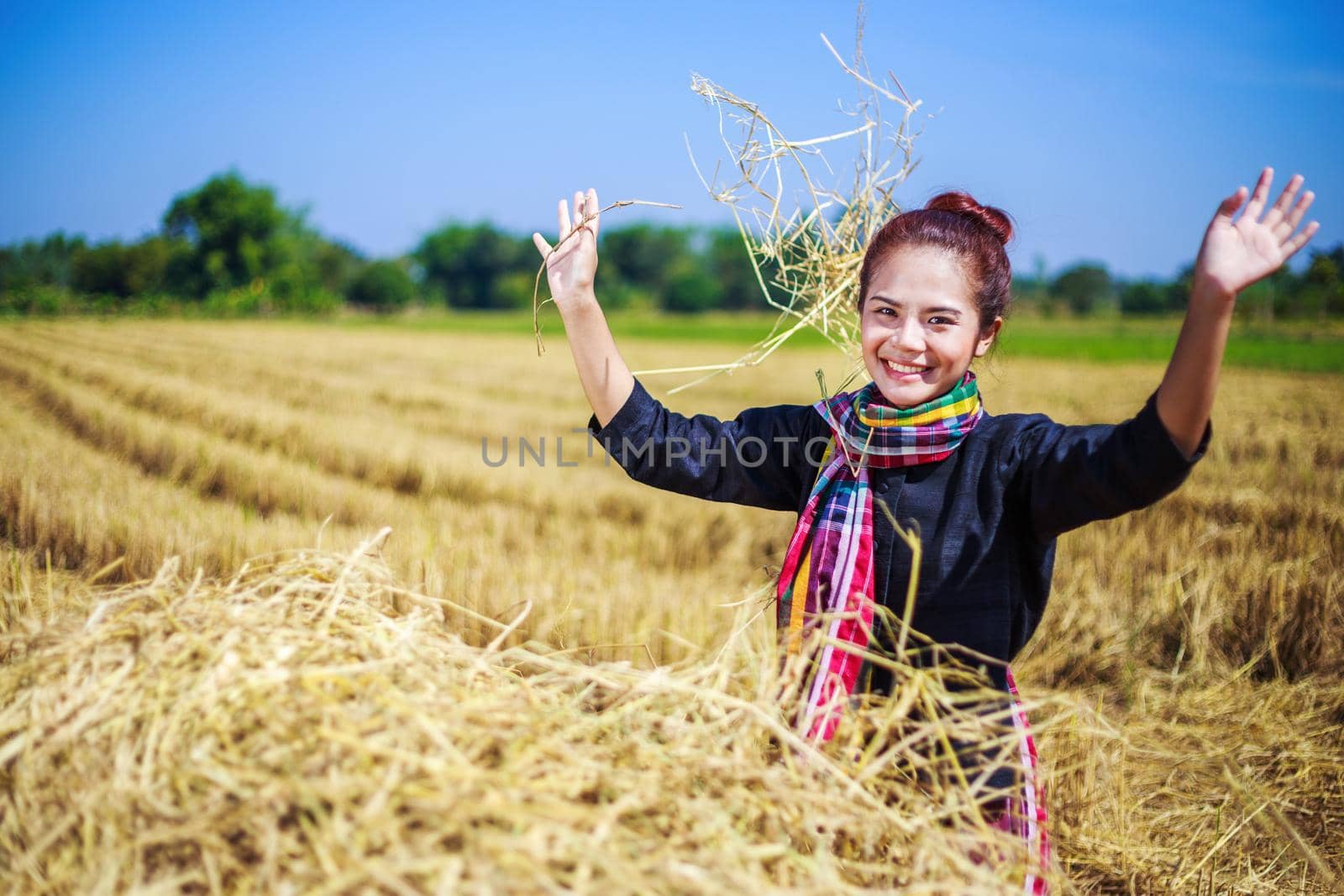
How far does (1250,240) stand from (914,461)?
800 millimetres

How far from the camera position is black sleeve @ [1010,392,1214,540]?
1574 millimetres

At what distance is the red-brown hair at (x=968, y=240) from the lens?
80.3 inches

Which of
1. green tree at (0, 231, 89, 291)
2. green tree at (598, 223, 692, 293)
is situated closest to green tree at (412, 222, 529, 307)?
green tree at (598, 223, 692, 293)

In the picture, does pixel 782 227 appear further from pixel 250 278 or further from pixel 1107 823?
pixel 250 278

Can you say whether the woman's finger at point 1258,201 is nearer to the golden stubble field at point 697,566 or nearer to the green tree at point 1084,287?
the golden stubble field at point 697,566

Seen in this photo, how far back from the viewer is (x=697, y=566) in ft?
17.6

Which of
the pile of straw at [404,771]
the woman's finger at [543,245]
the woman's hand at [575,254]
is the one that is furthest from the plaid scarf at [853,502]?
the woman's finger at [543,245]

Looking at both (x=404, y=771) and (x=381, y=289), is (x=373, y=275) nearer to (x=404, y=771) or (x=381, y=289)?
(x=381, y=289)

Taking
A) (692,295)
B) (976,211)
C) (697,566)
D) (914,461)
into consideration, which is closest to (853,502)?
(914,461)

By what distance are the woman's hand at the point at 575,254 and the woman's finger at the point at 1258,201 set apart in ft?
4.58

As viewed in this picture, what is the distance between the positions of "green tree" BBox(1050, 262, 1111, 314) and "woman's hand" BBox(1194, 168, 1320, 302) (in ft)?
234

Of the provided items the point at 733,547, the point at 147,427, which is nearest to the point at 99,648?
the point at 733,547

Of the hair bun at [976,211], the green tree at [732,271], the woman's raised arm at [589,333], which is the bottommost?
the woman's raised arm at [589,333]

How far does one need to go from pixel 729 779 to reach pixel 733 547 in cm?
413
